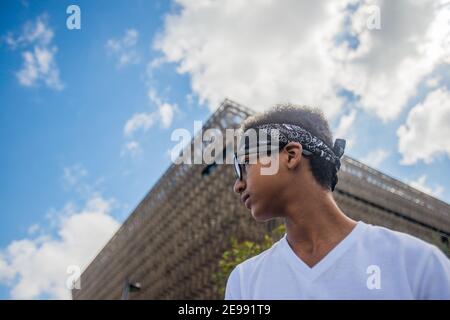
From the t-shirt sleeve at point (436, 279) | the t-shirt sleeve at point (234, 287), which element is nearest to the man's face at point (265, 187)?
the t-shirt sleeve at point (234, 287)

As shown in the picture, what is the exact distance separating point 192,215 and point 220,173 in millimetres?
8211

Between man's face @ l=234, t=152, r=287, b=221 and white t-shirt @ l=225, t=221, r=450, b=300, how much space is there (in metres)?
0.20

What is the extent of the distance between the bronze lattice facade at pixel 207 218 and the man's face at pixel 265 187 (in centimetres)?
3645

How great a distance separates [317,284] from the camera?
1.60 metres

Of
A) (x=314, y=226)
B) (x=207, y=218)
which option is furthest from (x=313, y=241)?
(x=207, y=218)

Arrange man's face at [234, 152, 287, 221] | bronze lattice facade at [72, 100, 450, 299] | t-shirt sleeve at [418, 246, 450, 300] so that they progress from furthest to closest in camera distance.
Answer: bronze lattice facade at [72, 100, 450, 299], man's face at [234, 152, 287, 221], t-shirt sleeve at [418, 246, 450, 300]

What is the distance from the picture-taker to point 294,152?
195cm

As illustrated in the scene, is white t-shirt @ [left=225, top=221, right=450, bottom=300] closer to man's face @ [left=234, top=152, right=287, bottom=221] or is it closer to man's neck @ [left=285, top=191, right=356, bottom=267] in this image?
man's neck @ [left=285, top=191, right=356, bottom=267]

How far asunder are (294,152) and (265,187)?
221mm

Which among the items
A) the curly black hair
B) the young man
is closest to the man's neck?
the young man

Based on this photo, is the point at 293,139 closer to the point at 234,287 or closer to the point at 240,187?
the point at 240,187

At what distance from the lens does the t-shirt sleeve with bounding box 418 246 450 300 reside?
1.46 m

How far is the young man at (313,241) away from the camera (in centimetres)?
153
